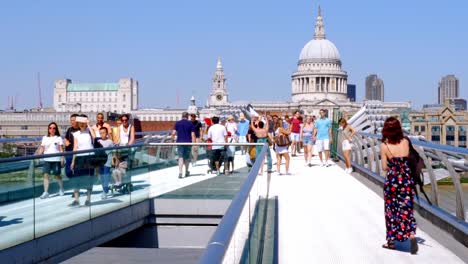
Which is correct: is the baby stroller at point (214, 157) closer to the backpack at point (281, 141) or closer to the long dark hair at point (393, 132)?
A: the backpack at point (281, 141)

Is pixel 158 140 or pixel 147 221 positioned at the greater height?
pixel 158 140

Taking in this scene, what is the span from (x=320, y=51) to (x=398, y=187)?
170082mm

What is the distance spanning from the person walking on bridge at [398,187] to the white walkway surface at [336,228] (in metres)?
0.25

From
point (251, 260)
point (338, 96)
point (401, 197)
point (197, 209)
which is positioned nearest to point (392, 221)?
point (401, 197)

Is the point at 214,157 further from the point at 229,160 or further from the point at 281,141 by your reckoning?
the point at 281,141

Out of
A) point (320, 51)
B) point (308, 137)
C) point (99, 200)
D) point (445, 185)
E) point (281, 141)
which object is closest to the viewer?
point (445, 185)

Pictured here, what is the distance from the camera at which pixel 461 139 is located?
103m

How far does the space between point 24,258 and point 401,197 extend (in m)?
4.52

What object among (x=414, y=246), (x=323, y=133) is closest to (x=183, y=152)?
(x=323, y=133)

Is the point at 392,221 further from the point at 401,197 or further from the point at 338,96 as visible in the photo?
the point at 338,96

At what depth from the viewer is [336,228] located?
30.9 ft

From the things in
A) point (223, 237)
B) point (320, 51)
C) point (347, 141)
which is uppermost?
point (320, 51)

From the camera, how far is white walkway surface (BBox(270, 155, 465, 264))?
7.74 meters

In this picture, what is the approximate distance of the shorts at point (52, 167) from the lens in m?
9.92
